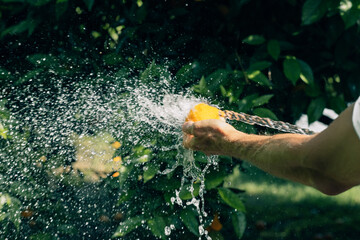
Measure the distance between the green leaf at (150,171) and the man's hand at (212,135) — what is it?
1.25 feet

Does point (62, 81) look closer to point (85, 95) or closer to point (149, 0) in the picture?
point (85, 95)

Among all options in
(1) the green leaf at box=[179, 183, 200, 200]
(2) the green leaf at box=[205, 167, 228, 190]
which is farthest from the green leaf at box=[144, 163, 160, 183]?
(2) the green leaf at box=[205, 167, 228, 190]

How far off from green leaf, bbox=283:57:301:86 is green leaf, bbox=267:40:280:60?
6 centimetres

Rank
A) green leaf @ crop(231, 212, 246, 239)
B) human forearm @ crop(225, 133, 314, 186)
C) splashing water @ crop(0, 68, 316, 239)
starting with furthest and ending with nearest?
green leaf @ crop(231, 212, 246, 239) → splashing water @ crop(0, 68, 316, 239) → human forearm @ crop(225, 133, 314, 186)

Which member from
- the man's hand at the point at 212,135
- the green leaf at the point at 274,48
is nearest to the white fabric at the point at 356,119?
the man's hand at the point at 212,135

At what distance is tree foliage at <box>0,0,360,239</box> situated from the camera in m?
2.32

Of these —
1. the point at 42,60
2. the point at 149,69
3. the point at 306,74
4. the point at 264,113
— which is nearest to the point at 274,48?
the point at 306,74

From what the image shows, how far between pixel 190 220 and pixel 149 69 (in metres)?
0.76

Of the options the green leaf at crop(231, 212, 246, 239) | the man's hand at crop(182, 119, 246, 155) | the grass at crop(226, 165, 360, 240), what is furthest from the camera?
the grass at crop(226, 165, 360, 240)

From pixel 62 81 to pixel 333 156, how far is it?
167 centimetres

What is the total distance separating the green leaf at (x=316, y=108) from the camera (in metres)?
2.55

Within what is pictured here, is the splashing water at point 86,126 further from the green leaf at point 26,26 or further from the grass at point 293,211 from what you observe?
the grass at point 293,211

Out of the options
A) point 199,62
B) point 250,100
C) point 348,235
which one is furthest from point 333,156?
point 348,235

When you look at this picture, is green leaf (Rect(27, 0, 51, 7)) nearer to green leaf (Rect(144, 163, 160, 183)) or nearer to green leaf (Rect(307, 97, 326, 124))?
green leaf (Rect(144, 163, 160, 183))
